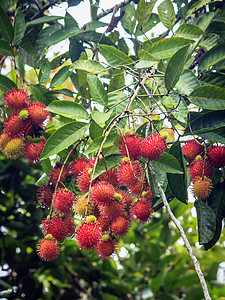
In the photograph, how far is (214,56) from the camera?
149cm

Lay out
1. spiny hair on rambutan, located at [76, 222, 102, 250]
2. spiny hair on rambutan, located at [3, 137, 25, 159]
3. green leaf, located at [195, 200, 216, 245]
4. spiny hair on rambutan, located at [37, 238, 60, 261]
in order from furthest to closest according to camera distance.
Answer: spiny hair on rambutan, located at [3, 137, 25, 159] < green leaf, located at [195, 200, 216, 245] < spiny hair on rambutan, located at [37, 238, 60, 261] < spiny hair on rambutan, located at [76, 222, 102, 250]

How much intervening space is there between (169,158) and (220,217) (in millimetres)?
416

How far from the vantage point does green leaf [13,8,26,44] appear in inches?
67.5

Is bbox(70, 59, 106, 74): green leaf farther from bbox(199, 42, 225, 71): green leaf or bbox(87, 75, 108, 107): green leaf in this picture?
bbox(199, 42, 225, 71): green leaf

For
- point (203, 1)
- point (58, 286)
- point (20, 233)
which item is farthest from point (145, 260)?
point (203, 1)

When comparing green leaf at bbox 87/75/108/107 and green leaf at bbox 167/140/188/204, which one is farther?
green leaf at bbox 87/75/108/107

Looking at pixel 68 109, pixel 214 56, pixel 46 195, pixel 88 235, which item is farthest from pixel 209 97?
pixel 46 195

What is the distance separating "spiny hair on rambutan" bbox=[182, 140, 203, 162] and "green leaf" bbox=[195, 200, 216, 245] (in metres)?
0.19

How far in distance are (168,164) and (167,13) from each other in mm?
898

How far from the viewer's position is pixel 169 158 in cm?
120

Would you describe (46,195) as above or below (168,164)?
below

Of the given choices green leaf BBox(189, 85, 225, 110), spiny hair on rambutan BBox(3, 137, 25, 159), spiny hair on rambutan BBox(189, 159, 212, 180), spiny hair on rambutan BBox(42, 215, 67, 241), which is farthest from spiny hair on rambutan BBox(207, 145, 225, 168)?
spiny hair on rambutan BBox(3, 137, 25, 159)

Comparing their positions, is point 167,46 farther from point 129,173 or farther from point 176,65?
point 129,173

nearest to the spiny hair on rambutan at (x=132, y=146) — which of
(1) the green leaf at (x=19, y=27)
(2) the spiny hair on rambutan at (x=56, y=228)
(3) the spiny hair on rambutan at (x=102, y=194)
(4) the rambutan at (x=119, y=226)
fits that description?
(3) the spiny hair on rambutan at (x=102, y=194)
